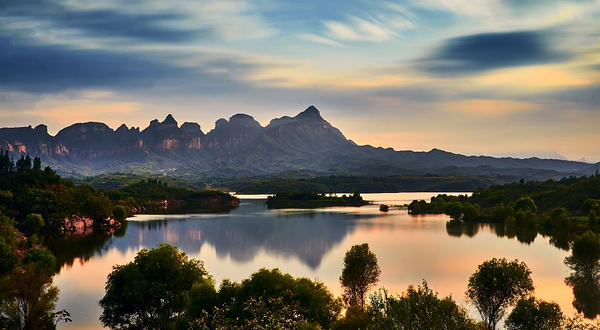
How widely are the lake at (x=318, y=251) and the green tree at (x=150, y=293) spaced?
520cm

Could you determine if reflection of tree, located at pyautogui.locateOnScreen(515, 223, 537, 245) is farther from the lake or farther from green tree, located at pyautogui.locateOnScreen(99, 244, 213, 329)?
green tree, located at pyautogui.locateOnScreen(99, 244, 213, 329)

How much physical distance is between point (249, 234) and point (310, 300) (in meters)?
99.7

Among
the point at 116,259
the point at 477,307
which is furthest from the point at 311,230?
the point at 477,307

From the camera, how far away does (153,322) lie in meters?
53.7

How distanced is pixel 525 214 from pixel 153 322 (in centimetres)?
12079

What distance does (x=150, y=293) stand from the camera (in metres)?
54.0

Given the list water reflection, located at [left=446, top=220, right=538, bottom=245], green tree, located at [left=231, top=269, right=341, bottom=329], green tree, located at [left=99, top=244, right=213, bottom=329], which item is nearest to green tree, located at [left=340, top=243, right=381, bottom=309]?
green tree, located at [left=99, top=244, right=213, bottom=329]

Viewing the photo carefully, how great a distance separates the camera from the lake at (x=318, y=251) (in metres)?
75.9

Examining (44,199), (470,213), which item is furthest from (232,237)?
(470,213)

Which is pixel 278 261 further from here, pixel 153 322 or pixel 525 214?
pixel 525 214

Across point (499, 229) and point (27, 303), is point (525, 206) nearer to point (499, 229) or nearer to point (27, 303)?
point (499, 229)

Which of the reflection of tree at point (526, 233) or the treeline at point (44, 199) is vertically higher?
the treeline at point (44, 199)

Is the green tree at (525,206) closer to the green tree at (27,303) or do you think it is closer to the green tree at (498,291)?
the green tree at (498,291)

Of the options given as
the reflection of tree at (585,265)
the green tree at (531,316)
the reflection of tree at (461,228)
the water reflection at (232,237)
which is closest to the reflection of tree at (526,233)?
the reflection of tree at (461,228)
